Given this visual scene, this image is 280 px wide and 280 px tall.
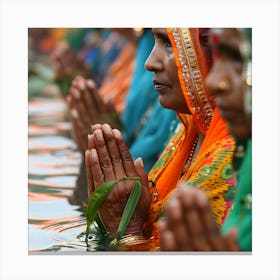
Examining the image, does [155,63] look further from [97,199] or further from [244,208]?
[244,208]

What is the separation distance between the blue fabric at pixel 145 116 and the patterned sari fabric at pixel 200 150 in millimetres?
941

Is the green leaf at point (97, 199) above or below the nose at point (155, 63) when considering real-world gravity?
below

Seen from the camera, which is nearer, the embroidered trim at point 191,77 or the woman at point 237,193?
the woman at point 237,193

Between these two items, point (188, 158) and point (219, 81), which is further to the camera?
point (188, 158)

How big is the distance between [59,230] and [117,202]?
1.34 ft

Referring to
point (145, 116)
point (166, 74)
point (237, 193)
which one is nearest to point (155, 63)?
point (166, 74)

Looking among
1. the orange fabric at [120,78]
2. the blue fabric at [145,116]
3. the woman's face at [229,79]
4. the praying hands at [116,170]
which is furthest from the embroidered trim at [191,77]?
the orange fabric at [120,78]

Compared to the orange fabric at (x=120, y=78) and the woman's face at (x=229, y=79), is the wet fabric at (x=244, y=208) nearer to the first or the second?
the woman's face at (x=229, y=79)

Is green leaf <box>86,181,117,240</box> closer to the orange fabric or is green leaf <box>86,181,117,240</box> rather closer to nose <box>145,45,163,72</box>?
nose <box>145,45,163,72</box>

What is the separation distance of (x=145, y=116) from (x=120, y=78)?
4.18 feet

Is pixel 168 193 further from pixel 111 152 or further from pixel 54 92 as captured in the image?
pixel 54 92

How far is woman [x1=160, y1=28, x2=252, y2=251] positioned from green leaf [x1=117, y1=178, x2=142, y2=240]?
46 cm

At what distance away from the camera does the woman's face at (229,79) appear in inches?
114

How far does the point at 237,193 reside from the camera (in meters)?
3.18
